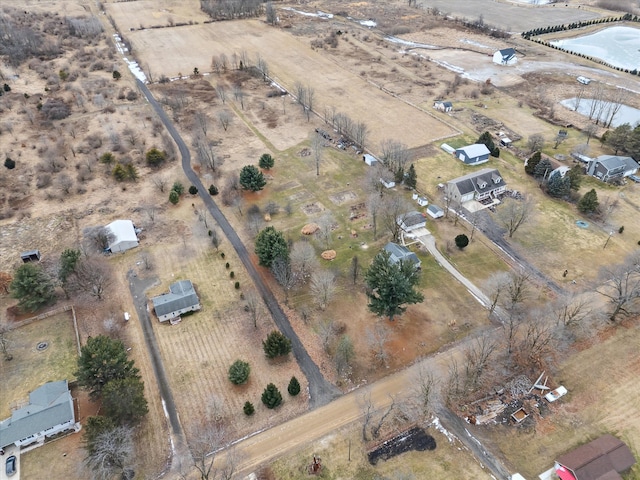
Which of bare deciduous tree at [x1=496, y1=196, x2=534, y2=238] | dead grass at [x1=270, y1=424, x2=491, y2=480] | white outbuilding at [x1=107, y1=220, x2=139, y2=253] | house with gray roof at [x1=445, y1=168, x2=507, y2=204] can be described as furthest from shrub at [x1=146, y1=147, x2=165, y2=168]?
dead grass at [x1=270, y1=424, x2=491, y2=480]

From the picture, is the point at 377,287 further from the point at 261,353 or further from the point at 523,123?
the point at 523,123

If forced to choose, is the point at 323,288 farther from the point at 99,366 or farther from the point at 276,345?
the point at 99,366

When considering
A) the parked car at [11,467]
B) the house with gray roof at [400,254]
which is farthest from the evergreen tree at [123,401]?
the house with gray roof at [400,254]

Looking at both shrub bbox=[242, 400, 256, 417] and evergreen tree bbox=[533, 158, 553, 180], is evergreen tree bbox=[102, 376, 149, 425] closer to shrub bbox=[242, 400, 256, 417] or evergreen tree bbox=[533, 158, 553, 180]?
shrub bbox=[242, 400, 256, 417]

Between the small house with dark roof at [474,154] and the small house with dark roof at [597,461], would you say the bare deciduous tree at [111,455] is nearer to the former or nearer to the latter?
the small house with dark roof at [597,461]

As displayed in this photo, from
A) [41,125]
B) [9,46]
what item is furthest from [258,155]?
[9,46]

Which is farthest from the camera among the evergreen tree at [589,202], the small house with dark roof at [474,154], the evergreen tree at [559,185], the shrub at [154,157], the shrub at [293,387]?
the shrub at [154,157]
